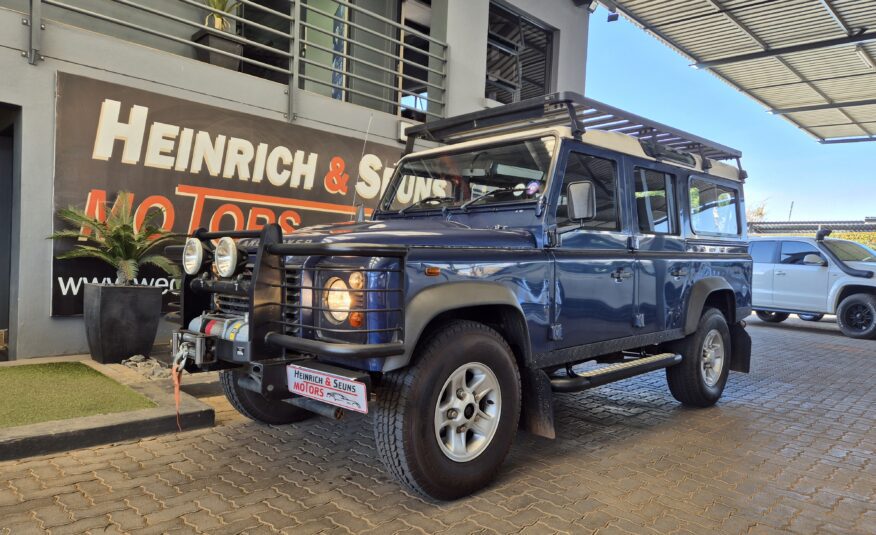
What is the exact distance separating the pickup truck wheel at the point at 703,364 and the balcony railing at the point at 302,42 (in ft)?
18.4

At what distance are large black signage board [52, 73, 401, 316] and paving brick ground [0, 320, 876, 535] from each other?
2.83 metres

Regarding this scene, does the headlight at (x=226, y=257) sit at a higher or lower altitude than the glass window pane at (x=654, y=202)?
lower

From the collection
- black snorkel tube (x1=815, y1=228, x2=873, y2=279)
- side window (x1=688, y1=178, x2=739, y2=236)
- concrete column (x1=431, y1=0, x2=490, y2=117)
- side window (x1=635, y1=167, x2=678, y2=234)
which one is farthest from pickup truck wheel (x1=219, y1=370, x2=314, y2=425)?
black snorkel tube (x1=815, y1=228, x2=873, y2=279)

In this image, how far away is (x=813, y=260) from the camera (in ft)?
38.3

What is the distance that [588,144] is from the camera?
4133 millimetres

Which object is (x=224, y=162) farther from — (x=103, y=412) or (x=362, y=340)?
(x=362, y=340)

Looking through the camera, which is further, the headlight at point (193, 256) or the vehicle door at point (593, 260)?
the vehicle door at point (593, 260)

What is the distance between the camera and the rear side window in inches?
489

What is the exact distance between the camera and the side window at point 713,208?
17.3 feet

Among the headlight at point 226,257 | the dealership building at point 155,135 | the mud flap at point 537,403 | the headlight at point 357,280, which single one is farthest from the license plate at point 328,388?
the dealership building at point 155,135

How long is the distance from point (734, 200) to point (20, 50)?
7230mm

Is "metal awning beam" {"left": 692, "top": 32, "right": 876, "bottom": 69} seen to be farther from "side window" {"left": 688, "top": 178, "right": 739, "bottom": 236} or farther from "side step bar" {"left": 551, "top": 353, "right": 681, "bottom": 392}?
"side step bar" {"left": 551, "top": 353, "right": 681, "bottom": 392}

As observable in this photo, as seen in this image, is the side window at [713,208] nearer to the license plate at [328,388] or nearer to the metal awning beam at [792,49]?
the license plate at [328,388]

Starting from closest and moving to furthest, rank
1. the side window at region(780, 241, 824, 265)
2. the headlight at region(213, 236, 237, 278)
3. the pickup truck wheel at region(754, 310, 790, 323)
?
the headlight at region(213, 236, 237, 278)
the side window at region(780, 241, 824, 265)
the pickup truck wheel at region(754, 310, 790, 323)
